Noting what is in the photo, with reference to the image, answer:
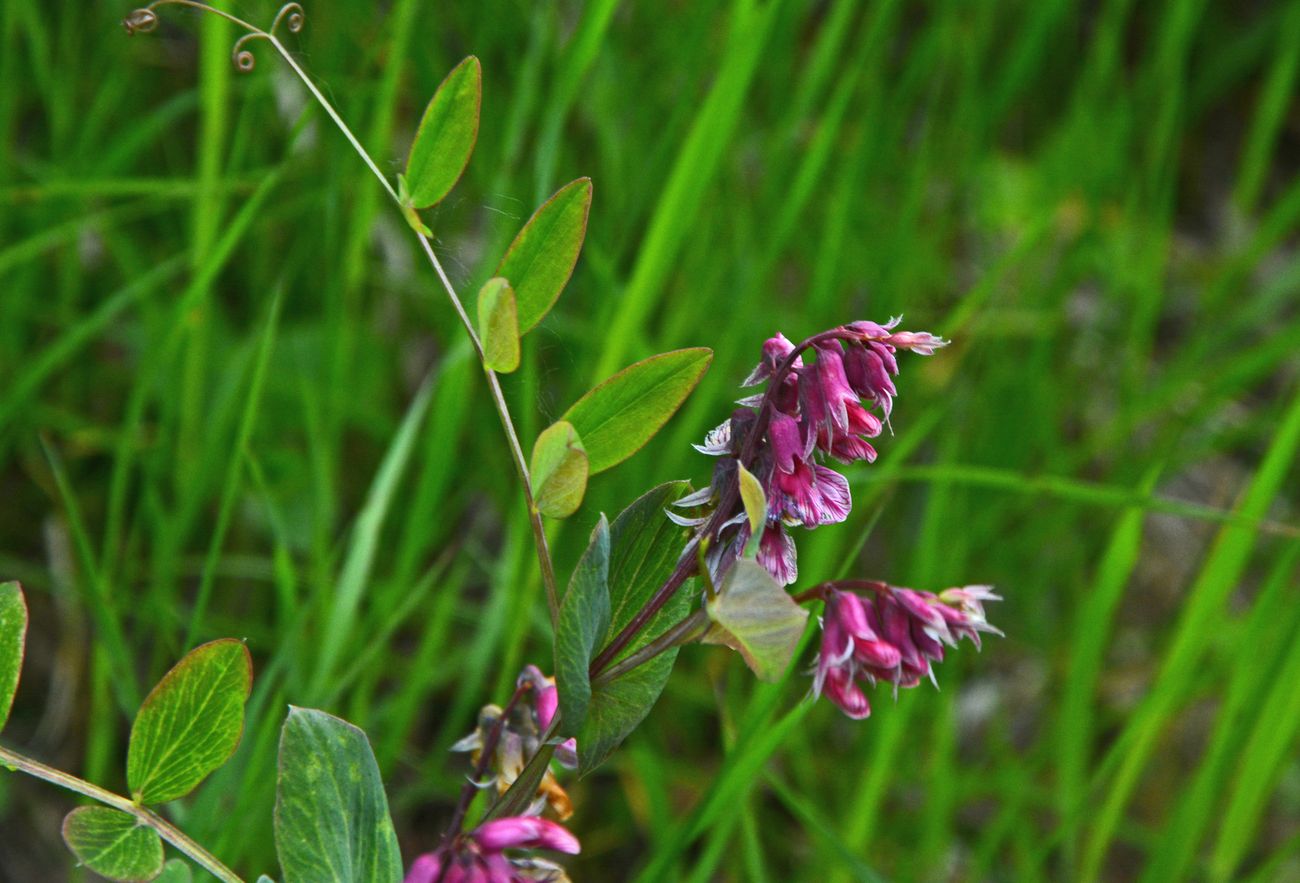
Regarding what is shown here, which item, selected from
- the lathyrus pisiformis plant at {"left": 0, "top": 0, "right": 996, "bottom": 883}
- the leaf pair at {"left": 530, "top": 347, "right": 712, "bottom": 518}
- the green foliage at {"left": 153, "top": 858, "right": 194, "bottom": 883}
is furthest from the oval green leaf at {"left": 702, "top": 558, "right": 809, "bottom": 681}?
the green foliage at {"left": 153, "top": 858, "right": 194, "bottom": 883}

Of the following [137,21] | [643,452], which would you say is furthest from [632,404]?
[643,452]

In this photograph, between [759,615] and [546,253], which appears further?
[546,253]

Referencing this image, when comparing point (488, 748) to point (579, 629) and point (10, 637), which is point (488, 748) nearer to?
point (579, 629)

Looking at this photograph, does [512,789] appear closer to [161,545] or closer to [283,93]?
[161,545]

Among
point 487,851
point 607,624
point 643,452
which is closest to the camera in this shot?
point 487,851

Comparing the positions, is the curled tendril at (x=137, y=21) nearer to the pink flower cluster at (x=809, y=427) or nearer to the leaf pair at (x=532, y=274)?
the leaf pair at (x=532, y=274)

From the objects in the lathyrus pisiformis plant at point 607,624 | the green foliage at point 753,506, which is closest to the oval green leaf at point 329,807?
the lathyrus pisiformis plant at point 607,624
